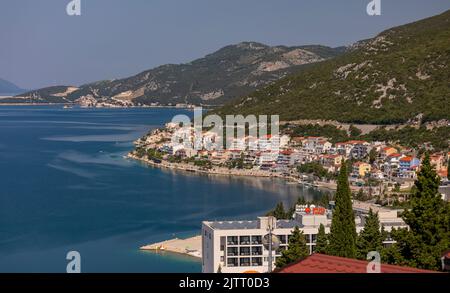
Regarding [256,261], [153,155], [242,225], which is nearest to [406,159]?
[153,155]

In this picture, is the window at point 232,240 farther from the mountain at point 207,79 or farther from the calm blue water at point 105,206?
the mountain at point 207,79

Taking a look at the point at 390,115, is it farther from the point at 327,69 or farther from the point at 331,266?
the point at 331,266

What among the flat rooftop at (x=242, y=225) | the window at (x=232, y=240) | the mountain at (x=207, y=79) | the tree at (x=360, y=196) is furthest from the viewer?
the mountain at (x=207, y=79)

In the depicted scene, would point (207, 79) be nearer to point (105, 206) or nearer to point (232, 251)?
point (105, 206)

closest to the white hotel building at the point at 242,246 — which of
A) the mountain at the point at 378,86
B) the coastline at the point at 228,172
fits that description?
the coastline at the point at 228,172

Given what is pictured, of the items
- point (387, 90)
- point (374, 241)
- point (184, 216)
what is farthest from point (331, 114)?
point (374, 241)

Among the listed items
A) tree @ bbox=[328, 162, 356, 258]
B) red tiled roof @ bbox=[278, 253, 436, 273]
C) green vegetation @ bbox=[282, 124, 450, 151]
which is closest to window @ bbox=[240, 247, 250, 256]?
tree @ bbox=[328, 162, 356, 258]
